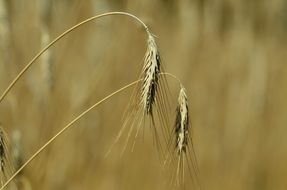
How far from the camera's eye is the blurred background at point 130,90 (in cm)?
173

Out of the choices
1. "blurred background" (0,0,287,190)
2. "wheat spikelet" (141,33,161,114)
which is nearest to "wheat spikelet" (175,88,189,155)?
"wheat spikelet" (141,33,161,114)

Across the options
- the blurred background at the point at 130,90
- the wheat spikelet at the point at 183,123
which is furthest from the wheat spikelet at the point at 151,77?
the blurred background at the point at 130,90

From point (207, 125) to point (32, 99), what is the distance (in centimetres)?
87

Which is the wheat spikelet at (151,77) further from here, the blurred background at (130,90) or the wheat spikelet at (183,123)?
the blurred background at (130,90)

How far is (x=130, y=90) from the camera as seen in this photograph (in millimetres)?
2387

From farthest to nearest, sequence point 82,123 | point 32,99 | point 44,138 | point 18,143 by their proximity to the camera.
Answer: point 82,123 < point 32,99 < point 44,138 < point 18,143

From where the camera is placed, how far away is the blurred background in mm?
1727

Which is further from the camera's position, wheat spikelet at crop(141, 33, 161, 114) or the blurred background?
the blurred background

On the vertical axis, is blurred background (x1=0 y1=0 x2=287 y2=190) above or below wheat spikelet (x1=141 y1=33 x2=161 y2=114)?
below

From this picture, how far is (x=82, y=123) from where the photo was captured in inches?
82.1

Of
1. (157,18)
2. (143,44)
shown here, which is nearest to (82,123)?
(143,44)

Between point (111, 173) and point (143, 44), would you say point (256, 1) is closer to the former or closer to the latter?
point (143, 44)

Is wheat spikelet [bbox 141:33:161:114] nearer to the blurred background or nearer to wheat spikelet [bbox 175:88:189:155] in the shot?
wheat spikelet [bbox 175:88:189:155]

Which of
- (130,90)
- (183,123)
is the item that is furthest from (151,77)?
(130,90)
